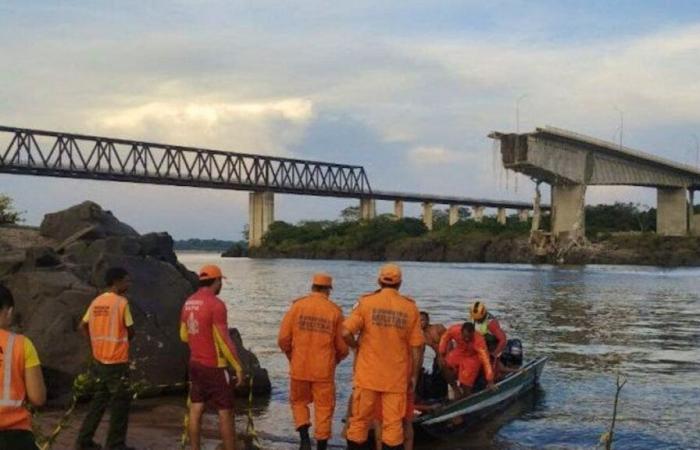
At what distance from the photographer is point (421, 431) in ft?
36.1

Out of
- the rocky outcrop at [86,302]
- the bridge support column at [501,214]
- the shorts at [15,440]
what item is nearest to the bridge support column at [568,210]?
the bridge support column at [501,214]

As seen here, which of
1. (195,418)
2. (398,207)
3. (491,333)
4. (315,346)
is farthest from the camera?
(398,207)

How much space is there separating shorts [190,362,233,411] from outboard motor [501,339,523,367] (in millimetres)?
8512

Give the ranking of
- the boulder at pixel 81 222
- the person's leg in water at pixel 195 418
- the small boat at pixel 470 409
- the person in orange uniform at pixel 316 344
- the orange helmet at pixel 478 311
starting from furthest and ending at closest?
the boulder at pixel 81 222
the orange helmet at pixel 478 311
the small boat at pixel 470 409
the person in orange uniform at pixel 316 344
the person's leg in water at pixel 195 418

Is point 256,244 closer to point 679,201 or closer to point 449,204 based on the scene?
point 449,204

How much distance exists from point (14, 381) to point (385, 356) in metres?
3.76

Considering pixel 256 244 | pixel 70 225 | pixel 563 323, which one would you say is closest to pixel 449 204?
pixel 256 244

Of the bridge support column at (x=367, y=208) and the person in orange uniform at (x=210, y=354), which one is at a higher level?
the bridge support column at (x=367, y=208)

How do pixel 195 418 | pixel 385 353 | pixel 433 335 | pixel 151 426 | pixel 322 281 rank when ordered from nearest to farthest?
1. pixel 385 353
2. pixel 195 418
3. pixel 322 281
4. pixel 151 426
5. pixel 433 335

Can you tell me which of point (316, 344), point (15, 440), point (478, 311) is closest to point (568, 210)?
point (478, 311)

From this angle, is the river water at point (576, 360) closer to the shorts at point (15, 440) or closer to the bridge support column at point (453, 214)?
the shorts at point (15, 440)

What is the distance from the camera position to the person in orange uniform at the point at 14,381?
4977mm

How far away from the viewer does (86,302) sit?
13609mm

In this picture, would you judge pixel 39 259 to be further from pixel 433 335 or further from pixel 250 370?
pixel 433 335
